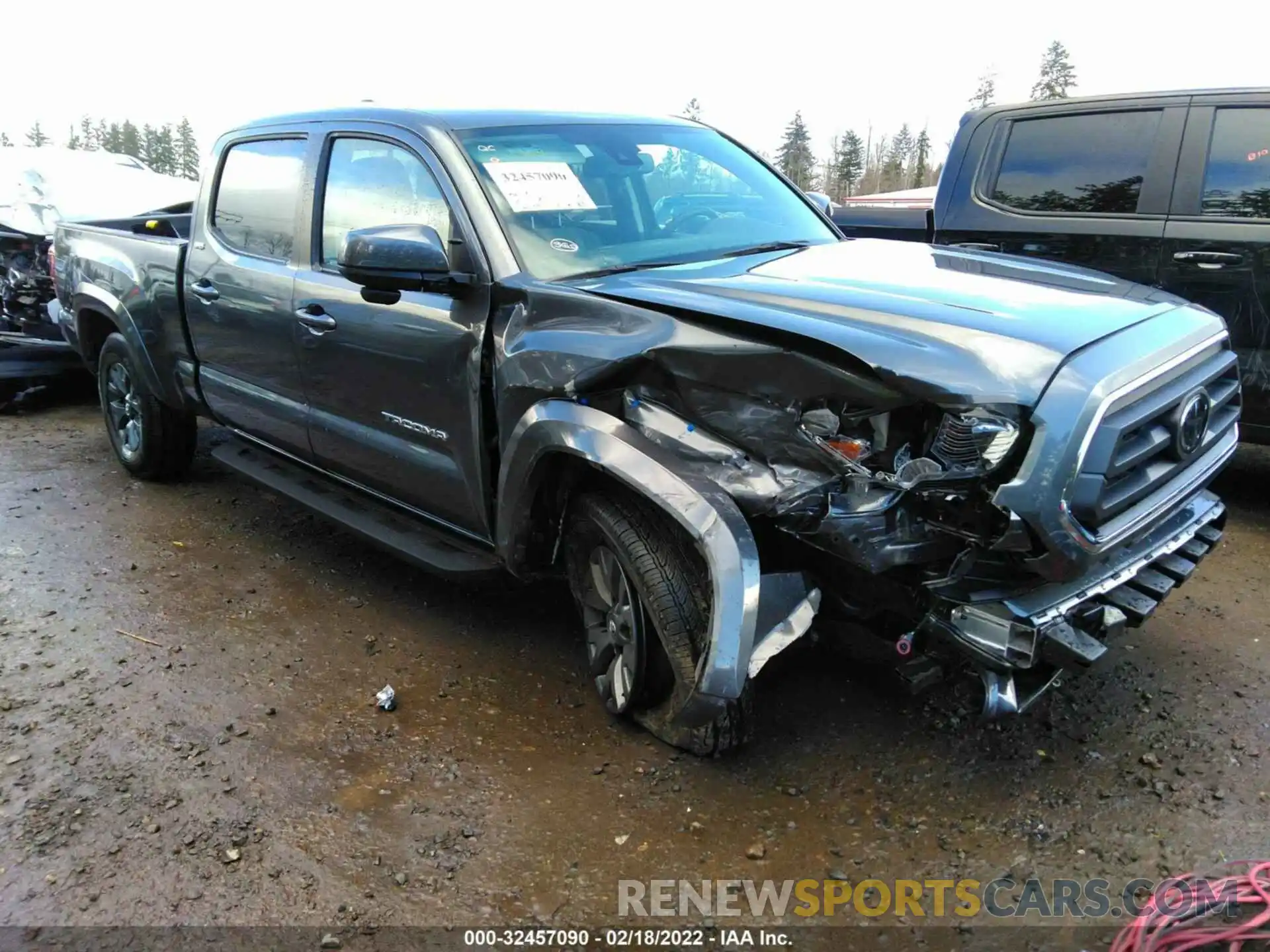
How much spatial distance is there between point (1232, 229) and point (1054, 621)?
323cm

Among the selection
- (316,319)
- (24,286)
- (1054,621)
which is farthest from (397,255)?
(24,286)

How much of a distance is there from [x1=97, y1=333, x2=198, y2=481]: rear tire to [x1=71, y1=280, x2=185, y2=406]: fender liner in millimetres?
86

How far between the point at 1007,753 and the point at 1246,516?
2754 mm

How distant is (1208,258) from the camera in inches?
180

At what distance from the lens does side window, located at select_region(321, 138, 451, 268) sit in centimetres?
332

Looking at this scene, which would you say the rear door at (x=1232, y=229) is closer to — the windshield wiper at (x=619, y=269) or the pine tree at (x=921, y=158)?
the windshield wiper at (x=619, y=269)

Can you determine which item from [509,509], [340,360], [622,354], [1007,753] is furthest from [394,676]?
[1007,753]

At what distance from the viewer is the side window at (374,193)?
3318 millimetres

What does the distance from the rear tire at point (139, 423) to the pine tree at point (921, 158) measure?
29.9 metres

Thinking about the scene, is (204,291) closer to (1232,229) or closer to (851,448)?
(851,448)

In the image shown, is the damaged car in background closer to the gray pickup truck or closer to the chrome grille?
the gray pickup truck

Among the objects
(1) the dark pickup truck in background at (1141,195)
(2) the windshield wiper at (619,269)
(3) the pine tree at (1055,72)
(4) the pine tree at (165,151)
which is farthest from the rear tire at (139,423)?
(4) the pine tree at (165,151)

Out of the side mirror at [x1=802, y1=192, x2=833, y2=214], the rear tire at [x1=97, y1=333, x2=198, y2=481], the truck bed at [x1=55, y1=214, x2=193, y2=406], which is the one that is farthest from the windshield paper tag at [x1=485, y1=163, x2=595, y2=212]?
the rear tire at [x1=97, y1=333, x2=198, y2=481]

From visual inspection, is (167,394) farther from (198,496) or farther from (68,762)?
(68,762)
